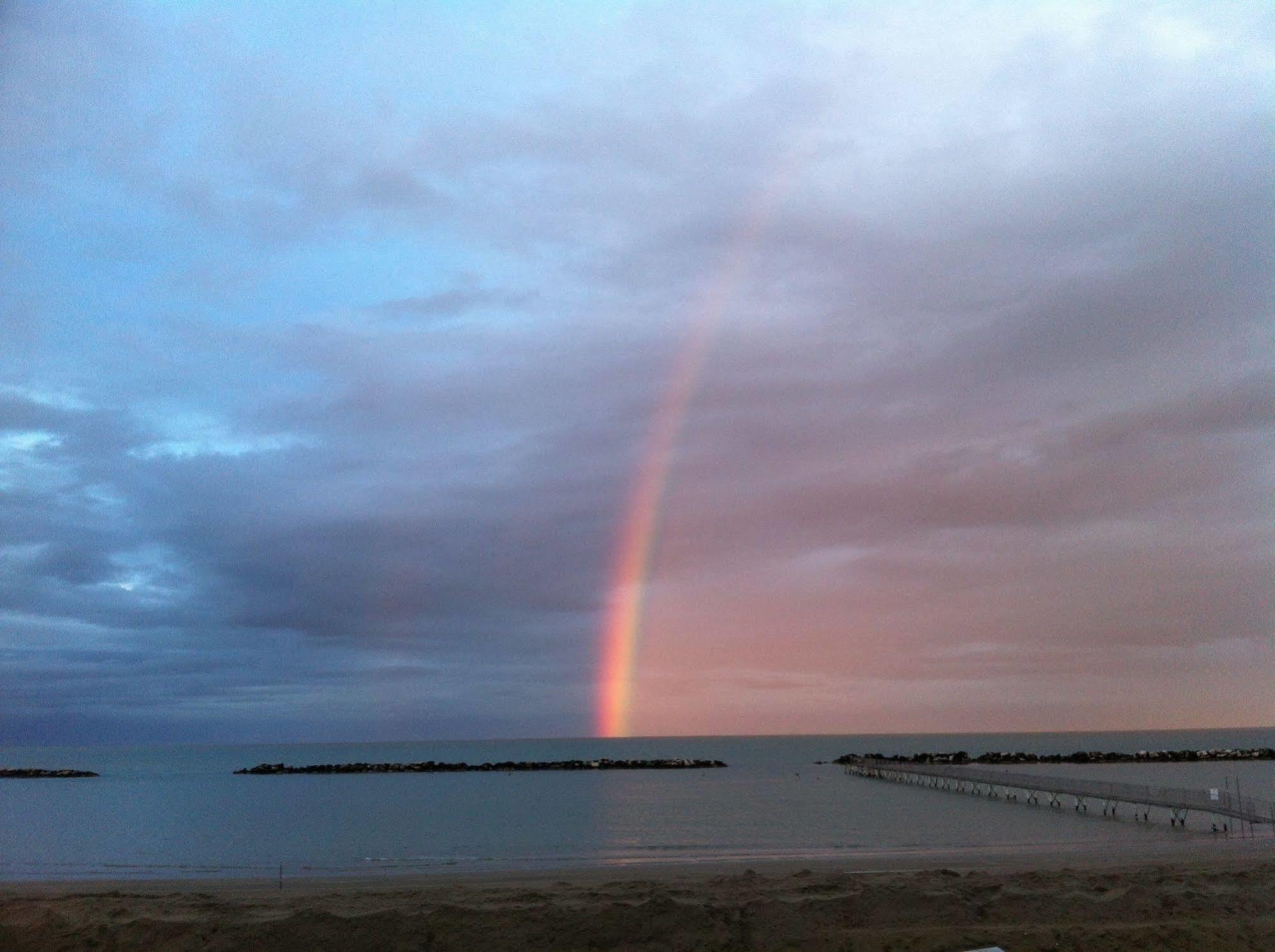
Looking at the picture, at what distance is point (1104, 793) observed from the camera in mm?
42688

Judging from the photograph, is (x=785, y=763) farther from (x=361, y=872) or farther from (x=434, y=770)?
(x=361, y=872)

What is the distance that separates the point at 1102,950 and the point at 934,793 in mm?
52681

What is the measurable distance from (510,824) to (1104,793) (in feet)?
88.2

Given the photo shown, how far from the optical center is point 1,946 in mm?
14289

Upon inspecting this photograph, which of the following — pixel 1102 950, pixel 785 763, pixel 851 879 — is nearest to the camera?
pixel 1102 950

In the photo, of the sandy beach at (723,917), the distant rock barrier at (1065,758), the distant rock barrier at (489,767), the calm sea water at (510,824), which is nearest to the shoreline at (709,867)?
the calm sea water at (510,824)

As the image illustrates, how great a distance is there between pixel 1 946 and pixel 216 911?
3.25 m

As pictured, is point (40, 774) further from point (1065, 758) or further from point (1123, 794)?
point (1123, 794)

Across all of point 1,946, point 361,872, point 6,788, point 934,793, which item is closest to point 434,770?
point 6,788

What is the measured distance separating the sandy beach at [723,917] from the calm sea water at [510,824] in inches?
512

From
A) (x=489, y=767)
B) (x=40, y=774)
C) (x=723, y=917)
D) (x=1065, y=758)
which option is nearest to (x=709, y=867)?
(x=723, y=917)

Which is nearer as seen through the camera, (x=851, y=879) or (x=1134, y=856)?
(x=851, y=879)

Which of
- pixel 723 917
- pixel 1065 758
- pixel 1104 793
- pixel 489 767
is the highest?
pixel 723 917

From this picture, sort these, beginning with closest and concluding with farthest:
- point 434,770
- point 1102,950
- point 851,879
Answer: point 1102,950
point 851,879
point 434,770
